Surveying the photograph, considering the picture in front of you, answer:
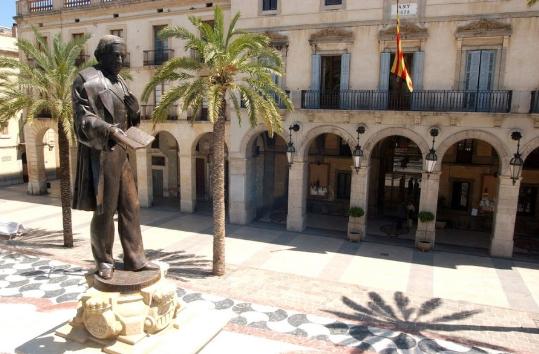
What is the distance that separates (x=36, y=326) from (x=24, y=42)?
13.0 metres

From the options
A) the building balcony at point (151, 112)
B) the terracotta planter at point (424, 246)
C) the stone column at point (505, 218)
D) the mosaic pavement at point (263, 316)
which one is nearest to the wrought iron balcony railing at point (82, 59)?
the building balcony at point (151, 112)

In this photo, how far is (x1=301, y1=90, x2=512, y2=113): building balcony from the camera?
17625mm

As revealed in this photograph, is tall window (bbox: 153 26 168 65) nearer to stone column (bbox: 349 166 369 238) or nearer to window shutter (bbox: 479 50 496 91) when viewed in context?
stone column (bbox: 349 166 369 238)

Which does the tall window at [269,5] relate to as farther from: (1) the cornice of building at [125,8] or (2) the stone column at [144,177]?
(2) the stone column at [144,177]

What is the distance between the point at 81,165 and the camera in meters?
8.06

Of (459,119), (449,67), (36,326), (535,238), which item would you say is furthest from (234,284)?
(535,238)

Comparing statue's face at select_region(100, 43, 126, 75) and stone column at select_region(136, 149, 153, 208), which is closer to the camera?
statue's face at select_region(100, 43, 126, 75)

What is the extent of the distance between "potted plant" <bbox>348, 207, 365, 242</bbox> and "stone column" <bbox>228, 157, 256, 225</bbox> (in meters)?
5.87

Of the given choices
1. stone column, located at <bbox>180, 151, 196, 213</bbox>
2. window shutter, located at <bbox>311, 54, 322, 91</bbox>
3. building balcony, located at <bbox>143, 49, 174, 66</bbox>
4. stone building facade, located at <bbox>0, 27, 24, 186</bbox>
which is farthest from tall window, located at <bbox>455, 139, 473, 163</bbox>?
stone building facade, located at <bbox>0, 27, 24, 186</bbox>

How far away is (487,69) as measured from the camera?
17875 millimetres

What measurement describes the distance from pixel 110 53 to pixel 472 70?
15850 millimetres

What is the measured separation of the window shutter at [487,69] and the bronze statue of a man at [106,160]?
15.6 m

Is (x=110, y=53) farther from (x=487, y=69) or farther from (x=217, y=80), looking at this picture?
(x=487, y=69)

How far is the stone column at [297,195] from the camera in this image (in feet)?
69.2
